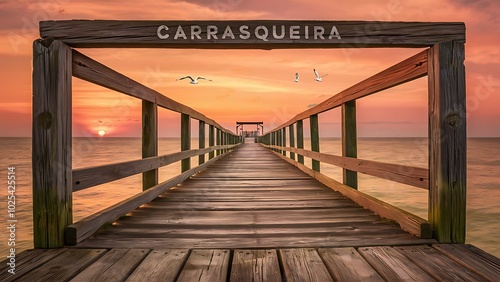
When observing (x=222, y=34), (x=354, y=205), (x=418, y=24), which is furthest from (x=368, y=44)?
(x=354, y=205)

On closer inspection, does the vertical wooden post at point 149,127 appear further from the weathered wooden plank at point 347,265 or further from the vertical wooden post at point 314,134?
the vertical wooden post at point 314,134

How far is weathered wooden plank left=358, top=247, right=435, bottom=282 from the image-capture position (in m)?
1.75

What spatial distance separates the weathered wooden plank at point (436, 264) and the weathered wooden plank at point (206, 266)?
3.41 feet

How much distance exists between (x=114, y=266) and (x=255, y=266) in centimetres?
75

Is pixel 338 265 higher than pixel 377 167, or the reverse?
pixel 377 167

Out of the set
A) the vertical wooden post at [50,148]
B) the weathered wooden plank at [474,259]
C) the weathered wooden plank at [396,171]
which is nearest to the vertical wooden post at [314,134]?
the weathered wooden plank at [396,171]

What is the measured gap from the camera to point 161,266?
1.91m

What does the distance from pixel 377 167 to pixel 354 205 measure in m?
0.68

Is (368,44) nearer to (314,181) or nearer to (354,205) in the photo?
(354,205)

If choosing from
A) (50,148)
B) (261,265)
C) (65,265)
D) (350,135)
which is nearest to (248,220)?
(261,265)

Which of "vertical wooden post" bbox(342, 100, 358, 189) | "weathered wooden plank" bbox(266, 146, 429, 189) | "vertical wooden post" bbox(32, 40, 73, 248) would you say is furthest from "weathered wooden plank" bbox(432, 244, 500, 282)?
"vertical wooden post" bbox(32, 40, 73, 248)

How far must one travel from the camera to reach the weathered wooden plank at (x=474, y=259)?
70.2 inches

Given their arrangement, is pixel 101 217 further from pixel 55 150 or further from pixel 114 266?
pixel 114 266

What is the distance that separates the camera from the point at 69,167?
92.8 inches
